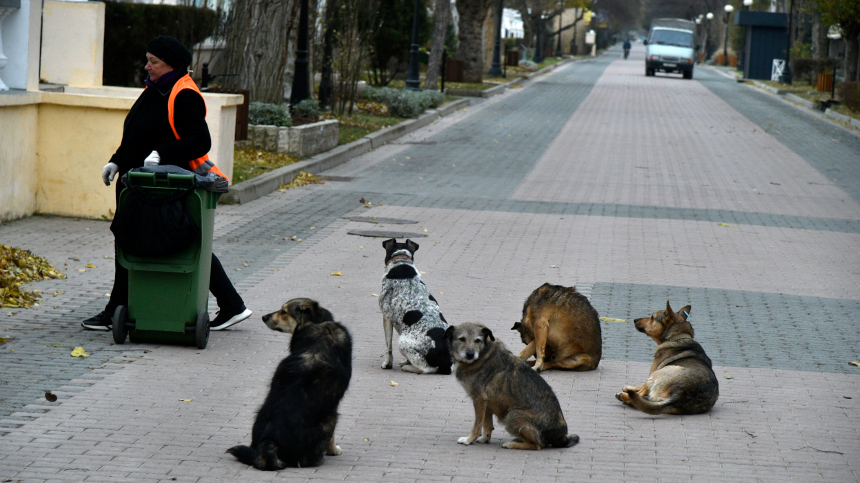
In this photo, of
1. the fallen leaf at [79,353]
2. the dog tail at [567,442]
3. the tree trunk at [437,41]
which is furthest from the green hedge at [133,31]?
the dog tail at [567,442]

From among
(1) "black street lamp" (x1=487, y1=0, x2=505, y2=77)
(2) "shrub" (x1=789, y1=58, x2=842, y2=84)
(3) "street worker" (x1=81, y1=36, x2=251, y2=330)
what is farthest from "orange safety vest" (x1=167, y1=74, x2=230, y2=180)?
(2) "shrub" (x1=789, y1=58, x2=842, y2=84)

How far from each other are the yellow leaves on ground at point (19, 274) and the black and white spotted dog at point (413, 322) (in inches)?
121

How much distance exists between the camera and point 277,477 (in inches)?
181

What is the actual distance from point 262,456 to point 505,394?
1.36m

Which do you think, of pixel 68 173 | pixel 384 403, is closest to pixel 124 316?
pixel 384 403

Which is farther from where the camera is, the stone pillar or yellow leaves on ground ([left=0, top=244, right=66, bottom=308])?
the stone pillar

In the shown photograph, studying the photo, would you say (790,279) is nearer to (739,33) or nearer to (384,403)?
(384,403)

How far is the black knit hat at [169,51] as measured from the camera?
6.70 meters

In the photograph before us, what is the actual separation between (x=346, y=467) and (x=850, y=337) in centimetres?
514

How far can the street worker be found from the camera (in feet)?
22.2

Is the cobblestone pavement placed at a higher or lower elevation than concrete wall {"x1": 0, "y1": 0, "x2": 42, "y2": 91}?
lower

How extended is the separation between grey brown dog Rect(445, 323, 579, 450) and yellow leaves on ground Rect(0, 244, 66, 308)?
13.7ft

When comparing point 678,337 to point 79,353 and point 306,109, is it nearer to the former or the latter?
point 79,353

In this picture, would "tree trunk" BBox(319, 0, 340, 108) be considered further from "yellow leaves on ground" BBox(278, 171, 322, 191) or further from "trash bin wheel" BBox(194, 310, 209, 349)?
"trash bin wheel" BBox(194, 310, 209, 349)
